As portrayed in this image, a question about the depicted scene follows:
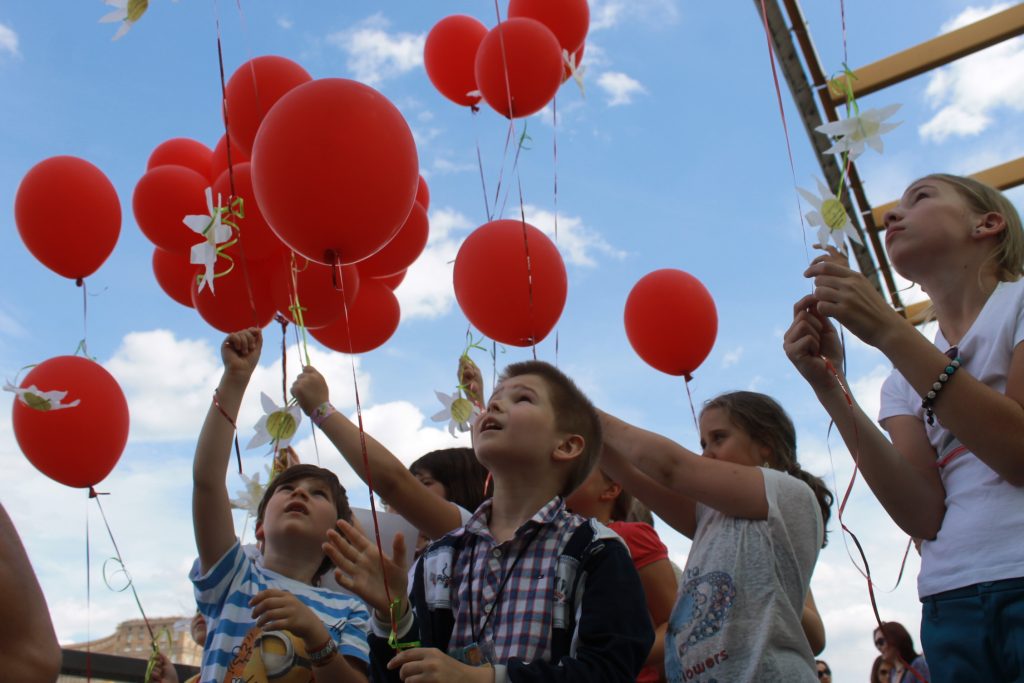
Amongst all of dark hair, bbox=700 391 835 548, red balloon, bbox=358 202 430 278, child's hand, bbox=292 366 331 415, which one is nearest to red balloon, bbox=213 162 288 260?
red balloon, bbox=358 202 430 278

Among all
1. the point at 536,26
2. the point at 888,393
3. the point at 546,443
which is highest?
the point at 536,26

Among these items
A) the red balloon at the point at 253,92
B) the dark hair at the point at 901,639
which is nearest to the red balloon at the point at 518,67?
the red balloon at the point at 253,92

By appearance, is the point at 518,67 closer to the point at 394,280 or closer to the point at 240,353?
the point at 394,280

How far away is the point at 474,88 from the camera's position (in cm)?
292

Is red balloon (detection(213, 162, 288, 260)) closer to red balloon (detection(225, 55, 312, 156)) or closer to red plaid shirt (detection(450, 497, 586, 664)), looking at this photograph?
red balloon (detection(225, 55, 312, 156))

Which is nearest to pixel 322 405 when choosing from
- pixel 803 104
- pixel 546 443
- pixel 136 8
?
pixel 546 443

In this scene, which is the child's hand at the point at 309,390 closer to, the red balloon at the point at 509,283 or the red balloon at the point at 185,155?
the red balloon at the point at 509,283

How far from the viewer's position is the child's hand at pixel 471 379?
2191 mm

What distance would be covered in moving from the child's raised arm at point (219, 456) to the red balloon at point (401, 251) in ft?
2.73

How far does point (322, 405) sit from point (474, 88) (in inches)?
62.2

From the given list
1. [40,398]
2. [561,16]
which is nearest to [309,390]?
[40,398]

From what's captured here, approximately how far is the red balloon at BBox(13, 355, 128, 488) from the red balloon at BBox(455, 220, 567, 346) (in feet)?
3.35

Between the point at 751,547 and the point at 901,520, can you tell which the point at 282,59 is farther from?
the point at 901,520

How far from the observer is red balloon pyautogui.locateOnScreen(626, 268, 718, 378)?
2.55 m
